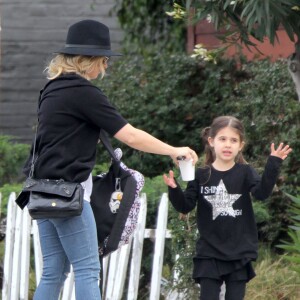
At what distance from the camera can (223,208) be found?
5.11 meters

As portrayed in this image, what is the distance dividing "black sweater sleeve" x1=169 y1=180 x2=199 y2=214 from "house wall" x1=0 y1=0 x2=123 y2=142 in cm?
660

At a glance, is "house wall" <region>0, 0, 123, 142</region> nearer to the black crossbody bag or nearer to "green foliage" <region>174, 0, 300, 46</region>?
"green foliage" <region>174, 0, 300, 46</region>

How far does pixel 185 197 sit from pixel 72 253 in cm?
74

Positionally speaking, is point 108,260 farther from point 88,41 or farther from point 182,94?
point 182,94

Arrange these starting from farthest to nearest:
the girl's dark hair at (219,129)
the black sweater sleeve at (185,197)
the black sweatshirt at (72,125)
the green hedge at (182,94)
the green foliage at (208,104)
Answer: the green hedge at (182,94) < the green foliage at (208,104) < the girl's dark hair at (219,129) < the black sweater sleeve at (185,197) < the black sweatshirt at (72,125)

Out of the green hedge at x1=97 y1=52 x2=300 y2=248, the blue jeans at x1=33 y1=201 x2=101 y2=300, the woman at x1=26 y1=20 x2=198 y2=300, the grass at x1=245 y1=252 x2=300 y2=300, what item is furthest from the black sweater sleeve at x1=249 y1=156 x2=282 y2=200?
the green hedge at x1=97 y1=52 x2=300 y2=248

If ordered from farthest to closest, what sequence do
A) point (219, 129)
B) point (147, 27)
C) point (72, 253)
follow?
point (147, 27)
point (219, 129)
point (72, 253)

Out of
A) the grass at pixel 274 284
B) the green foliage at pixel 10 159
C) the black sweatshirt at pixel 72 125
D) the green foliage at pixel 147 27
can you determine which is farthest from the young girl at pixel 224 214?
the green foliage at pixel 147 27

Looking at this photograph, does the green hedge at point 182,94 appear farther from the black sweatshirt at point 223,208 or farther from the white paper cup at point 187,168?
the white paper cup at point 187,168

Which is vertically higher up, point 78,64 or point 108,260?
point 78,64

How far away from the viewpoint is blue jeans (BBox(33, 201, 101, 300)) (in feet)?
15.4

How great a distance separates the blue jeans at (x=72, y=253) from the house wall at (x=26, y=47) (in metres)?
6.79

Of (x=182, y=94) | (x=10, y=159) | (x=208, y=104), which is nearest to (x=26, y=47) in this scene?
(x=10, y=159)

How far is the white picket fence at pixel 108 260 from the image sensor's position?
5961 millimetres
